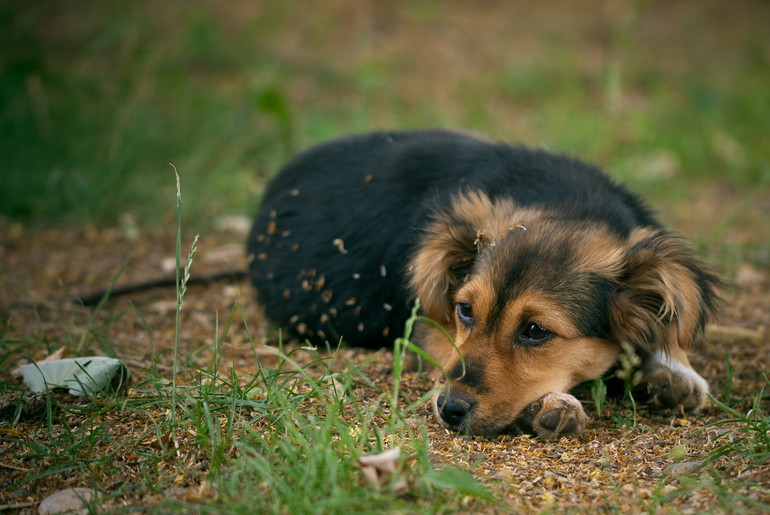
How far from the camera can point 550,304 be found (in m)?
2.81

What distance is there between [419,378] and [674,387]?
3.60 ft

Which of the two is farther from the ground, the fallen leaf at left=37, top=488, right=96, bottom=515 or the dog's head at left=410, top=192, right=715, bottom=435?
the dog's head at left=410, top=192, right=715, bottom=435

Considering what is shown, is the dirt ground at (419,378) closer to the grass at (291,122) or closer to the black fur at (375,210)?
the grass at (291,122)

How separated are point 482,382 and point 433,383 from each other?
1.76ft

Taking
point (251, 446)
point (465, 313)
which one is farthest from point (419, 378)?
point (251, 446)

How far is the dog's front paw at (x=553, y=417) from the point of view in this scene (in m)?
2.76

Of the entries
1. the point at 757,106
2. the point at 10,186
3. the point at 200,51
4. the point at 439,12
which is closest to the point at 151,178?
the point at 10,186

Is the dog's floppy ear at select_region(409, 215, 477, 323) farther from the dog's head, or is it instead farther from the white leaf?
the white leaf

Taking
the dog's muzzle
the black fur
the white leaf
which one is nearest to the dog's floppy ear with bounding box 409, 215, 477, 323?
the black fur

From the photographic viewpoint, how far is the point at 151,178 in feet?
20.2

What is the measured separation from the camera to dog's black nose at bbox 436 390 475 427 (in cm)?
269

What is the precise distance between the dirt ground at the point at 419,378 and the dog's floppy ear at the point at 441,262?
1.32 feet

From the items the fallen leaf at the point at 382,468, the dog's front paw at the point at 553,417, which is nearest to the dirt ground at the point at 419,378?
the dog's front paw at the point at 553,417

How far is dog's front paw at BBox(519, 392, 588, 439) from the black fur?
81cm
